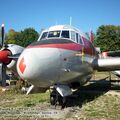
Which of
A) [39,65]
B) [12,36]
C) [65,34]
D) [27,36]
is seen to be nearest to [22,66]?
[39,65]

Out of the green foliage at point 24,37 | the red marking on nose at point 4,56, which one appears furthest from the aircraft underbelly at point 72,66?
the green foliage at point 24,37

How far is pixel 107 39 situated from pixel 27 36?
28.8m

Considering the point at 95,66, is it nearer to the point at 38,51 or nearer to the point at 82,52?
the point at 82,52

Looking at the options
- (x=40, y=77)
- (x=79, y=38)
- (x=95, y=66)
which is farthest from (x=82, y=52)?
(x=40, y=77)

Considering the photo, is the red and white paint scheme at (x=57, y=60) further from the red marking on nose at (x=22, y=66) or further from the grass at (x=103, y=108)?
the grass at (x=103, y=108)

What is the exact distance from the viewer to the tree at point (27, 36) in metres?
94.2

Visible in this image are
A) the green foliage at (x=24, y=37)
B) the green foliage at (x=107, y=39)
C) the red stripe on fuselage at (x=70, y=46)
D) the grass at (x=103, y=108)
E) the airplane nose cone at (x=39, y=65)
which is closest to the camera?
the grass at (x=103, y=108)

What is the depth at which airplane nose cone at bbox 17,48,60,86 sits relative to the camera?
1070cm

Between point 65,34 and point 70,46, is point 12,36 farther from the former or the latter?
point 70,46

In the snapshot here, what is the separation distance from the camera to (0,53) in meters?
16.7

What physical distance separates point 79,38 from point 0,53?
208 inches

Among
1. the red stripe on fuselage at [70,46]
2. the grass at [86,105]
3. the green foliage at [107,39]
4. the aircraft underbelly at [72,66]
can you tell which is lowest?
the grass at [86,105]

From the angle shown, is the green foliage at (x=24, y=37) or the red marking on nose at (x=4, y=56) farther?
the green foliage at (x=24, y=37)

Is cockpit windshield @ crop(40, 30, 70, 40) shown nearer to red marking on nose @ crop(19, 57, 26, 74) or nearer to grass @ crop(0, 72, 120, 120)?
red marking on nose @ crop(19, 57, 26, 74)
